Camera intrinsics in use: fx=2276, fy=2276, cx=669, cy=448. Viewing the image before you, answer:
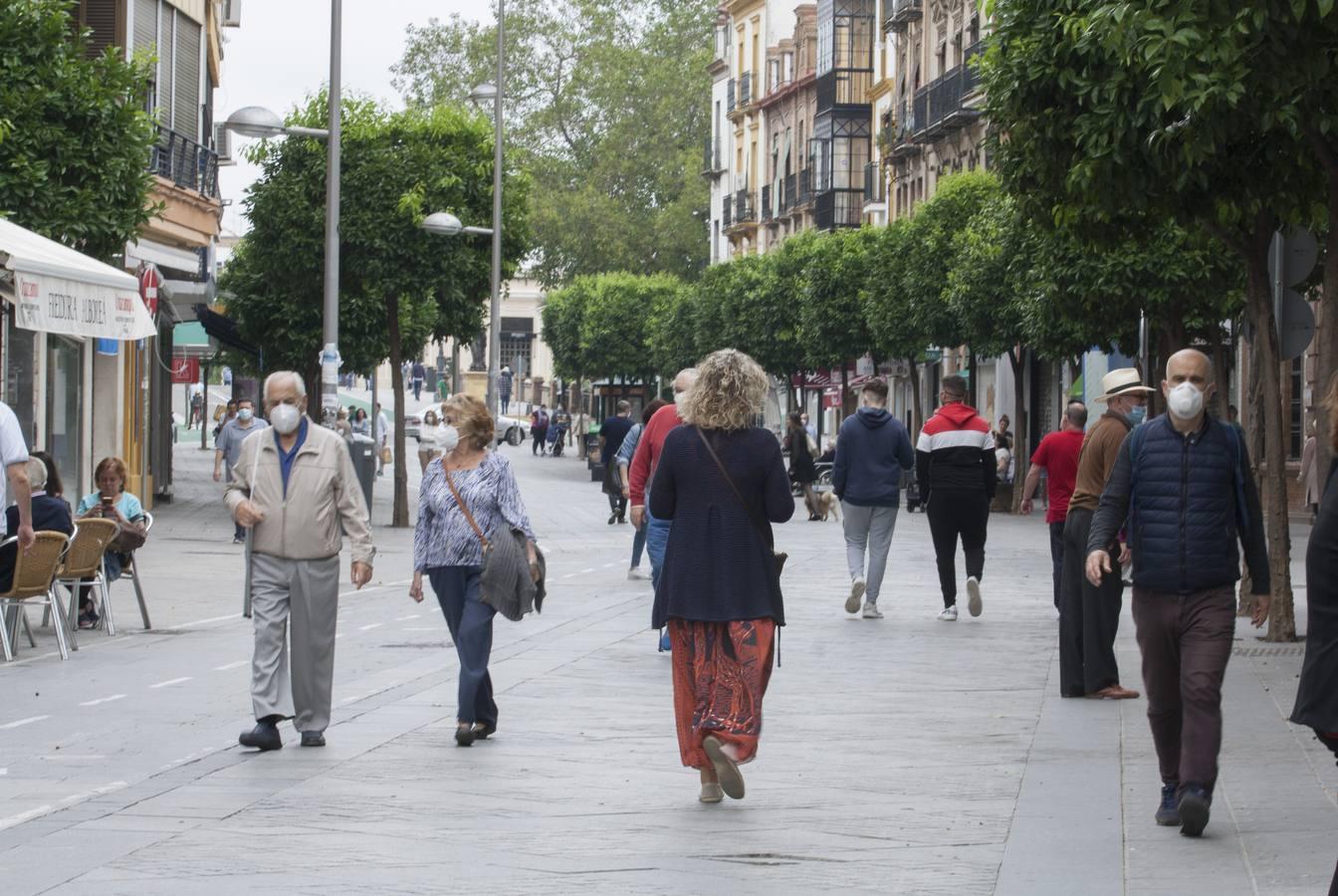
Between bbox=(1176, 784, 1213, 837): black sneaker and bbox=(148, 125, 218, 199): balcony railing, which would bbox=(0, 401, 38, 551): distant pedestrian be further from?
bbox=(148, 125, 218, 199): balcony railing

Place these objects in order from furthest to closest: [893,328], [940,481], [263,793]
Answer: [893,328], [940,481], [263,793]

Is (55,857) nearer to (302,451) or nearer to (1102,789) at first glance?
(302,451)

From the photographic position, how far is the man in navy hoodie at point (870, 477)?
17344mm

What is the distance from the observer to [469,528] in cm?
1062

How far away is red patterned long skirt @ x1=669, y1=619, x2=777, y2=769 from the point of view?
872 centimetres

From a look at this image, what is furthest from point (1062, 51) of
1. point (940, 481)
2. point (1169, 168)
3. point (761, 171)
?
point (761, 171)

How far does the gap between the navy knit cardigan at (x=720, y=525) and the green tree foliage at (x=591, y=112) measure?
7259 centimetres

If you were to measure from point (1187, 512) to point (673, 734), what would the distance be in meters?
3.28

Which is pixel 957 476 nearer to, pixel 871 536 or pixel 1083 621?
pixel 871 536

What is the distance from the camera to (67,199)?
23375 mm

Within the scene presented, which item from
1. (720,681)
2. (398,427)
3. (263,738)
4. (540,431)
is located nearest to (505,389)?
(540,431)

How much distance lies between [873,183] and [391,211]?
37.0 metres

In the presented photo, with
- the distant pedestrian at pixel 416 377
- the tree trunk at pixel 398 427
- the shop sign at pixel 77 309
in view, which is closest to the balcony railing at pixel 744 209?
the distant pedestrian at pixel 416 377

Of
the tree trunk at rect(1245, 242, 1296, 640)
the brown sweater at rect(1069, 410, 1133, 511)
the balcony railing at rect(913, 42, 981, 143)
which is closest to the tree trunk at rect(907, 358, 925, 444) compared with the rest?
the balcony railing at rect(913, 42, 981, 143)
